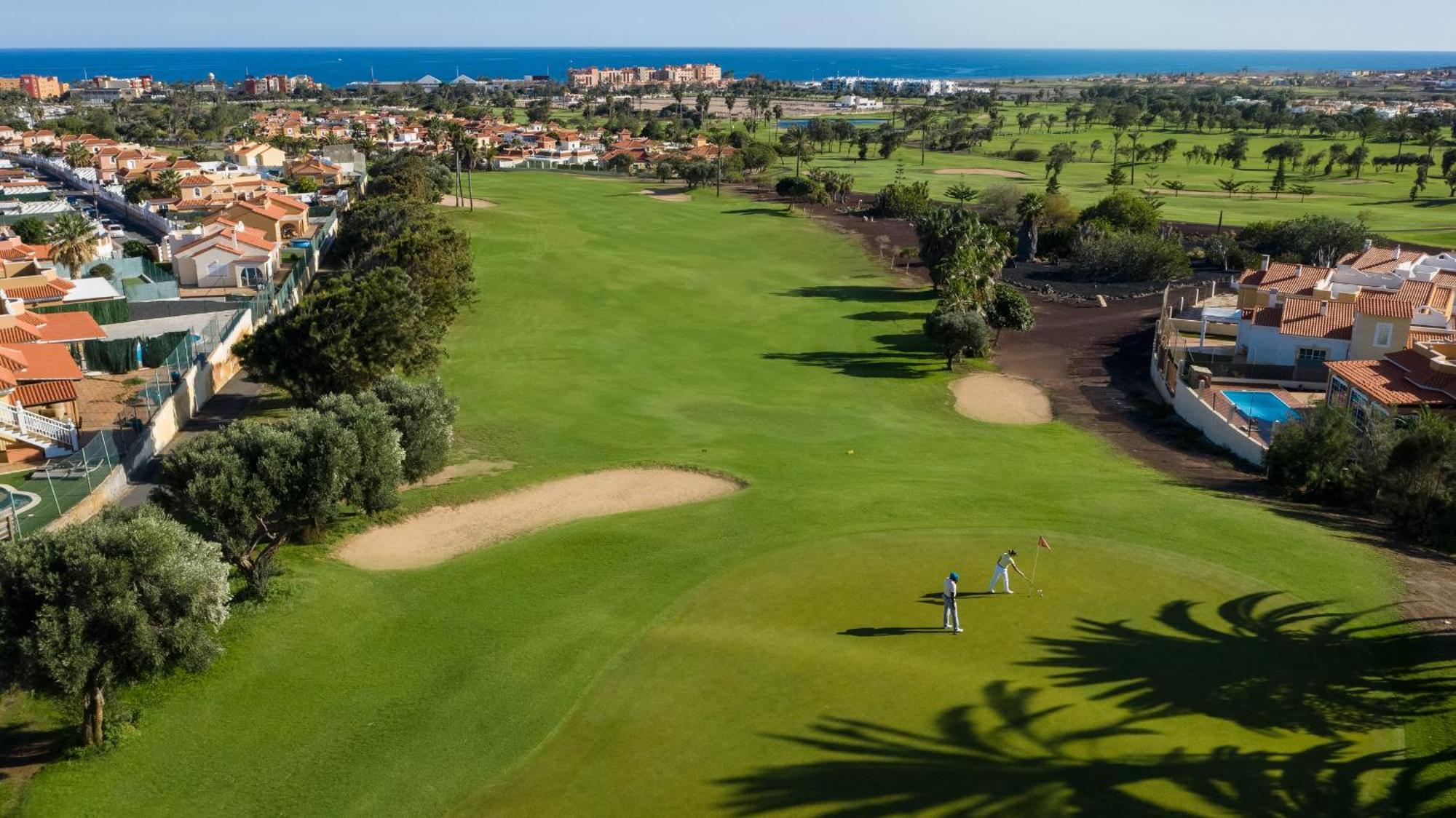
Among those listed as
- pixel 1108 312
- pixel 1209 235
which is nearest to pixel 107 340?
pixel 1108 312

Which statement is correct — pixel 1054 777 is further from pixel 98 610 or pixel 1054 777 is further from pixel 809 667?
pixel 98 610

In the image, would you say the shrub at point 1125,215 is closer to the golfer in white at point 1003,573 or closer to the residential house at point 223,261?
the residential house at point 223,261

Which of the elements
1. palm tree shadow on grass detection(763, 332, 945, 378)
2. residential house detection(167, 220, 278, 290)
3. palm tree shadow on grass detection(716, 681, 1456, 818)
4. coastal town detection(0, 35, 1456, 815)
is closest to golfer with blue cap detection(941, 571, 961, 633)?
coastal town detection(0, 35, 1456, 815)

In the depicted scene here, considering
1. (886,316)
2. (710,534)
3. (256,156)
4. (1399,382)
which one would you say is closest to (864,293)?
(886,316)

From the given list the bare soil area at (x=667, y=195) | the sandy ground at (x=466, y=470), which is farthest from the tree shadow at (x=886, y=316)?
the bare soil area at (x=667, y=195)

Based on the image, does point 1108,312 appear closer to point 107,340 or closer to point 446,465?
point 446,465

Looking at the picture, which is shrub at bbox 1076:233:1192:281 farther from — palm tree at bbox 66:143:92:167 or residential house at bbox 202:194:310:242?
palm tree at bbox 66:143:92:167
